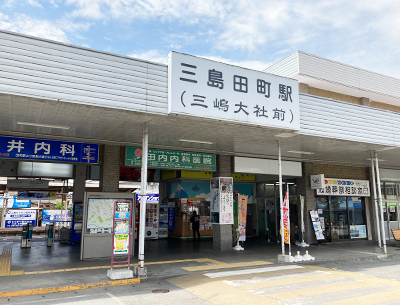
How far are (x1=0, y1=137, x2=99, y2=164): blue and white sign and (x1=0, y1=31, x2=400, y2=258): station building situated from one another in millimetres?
56

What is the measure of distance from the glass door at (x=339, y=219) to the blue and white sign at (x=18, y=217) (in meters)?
19.8

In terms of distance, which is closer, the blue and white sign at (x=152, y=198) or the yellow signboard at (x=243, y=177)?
the yellow signboard at (x=243, y=177)

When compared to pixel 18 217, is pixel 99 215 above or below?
above

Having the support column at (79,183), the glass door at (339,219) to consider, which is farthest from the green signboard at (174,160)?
the glass door at (339,219)

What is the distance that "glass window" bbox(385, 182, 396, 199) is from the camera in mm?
19469

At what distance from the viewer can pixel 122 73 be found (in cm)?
797

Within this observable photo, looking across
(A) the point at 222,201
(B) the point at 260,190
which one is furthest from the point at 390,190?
(A) the point at 222,201

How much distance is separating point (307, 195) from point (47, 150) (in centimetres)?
1206

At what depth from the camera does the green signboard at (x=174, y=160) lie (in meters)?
12.4

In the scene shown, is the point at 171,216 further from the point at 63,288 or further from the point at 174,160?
the point at 63,288

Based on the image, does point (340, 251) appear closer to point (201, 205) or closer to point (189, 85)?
point (201, 205)

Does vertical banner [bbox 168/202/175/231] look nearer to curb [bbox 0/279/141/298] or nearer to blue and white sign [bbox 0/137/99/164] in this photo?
blue and white sign [bbox 0/137/99/164]

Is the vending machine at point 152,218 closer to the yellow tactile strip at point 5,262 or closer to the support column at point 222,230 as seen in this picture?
the support column at point 222,230

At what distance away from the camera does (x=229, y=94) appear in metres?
9.16
